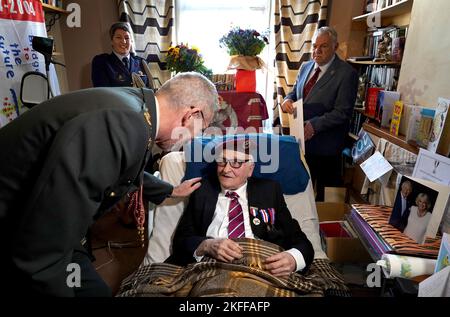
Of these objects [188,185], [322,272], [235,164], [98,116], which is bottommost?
[322,272]

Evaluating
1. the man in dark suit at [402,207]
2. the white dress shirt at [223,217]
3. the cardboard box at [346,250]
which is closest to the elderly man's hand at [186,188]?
the white dress shirt at [223,217]

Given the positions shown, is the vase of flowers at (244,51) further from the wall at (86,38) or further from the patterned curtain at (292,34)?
the wall at (86,38)

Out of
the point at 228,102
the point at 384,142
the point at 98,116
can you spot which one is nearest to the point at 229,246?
the point at 98,116

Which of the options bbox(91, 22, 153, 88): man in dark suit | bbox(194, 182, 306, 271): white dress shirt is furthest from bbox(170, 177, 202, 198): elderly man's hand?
bbox(91, 22, 153, 88): man in dark suit

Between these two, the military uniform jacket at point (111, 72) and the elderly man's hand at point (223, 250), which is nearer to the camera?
the elderly man's hand at point (223, 250)

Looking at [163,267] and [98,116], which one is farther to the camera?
[163,267]

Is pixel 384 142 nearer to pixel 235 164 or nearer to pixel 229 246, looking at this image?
pixel 235 164

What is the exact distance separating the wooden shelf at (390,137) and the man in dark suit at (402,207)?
318 millimetres

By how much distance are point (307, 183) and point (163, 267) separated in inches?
35.9

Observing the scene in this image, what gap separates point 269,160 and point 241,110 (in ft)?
4.10

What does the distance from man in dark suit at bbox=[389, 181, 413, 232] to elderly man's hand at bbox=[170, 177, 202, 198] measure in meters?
0.92

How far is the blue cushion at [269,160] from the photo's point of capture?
1681 mm

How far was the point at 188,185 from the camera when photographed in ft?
5.18
